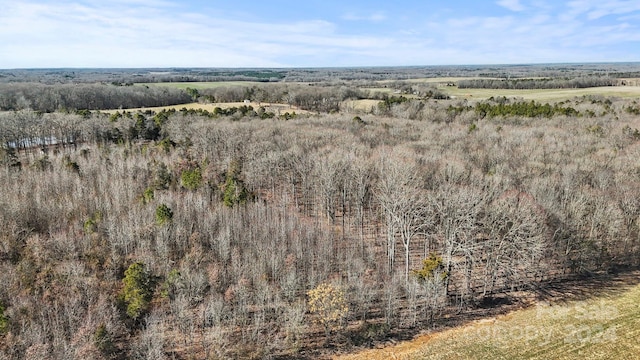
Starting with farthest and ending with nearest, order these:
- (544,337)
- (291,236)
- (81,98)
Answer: (81,98), (291,236), (544,337)

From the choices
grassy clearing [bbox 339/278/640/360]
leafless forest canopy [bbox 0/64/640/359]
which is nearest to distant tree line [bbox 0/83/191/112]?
leafless forest canopy [bbox 0/64/640/359]

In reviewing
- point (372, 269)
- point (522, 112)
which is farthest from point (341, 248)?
point (522, 112)

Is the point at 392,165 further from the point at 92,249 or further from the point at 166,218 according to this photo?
the point at 92,249

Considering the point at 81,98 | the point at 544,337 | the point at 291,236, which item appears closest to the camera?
the point at 544,337

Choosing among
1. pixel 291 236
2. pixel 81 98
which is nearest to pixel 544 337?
pixel 291 236

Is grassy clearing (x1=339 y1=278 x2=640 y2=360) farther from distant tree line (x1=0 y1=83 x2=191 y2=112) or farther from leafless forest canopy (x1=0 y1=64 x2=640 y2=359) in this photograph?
distant tree line (x1=0 y1=83 x2=191 y2=112)

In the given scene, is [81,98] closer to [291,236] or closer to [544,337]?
[291,236]
